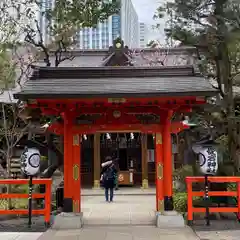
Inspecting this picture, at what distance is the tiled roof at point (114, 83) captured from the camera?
9.94 metres

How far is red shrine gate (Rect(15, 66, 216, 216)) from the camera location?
1054 centimetres

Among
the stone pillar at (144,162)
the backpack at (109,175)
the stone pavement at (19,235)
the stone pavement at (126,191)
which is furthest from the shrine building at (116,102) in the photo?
the stone pillar at (144,162)

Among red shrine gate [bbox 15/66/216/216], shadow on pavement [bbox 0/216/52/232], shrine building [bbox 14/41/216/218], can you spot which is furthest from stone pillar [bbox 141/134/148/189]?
shadow on pavement [bbox 0/216/52/232]

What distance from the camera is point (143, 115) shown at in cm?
1120

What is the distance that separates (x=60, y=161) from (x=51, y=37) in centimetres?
607

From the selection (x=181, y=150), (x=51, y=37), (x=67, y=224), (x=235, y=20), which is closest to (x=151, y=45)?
(x=181, y=150)

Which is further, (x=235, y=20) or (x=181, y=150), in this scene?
(x=181, y=150)

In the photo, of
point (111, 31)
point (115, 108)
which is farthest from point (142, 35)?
point (115, 108)

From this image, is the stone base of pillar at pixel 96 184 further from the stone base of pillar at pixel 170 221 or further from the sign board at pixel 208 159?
the sign board at pixel 208 159

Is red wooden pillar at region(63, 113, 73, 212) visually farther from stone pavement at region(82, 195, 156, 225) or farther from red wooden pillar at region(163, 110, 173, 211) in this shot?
red wooden pillar at region(163, 110, 173, 211)

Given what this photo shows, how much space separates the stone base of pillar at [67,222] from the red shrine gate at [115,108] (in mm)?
245

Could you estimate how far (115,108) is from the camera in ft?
36.4

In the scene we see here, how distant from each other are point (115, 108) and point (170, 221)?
3.40 metres

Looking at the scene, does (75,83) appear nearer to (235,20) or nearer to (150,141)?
(235,20)
